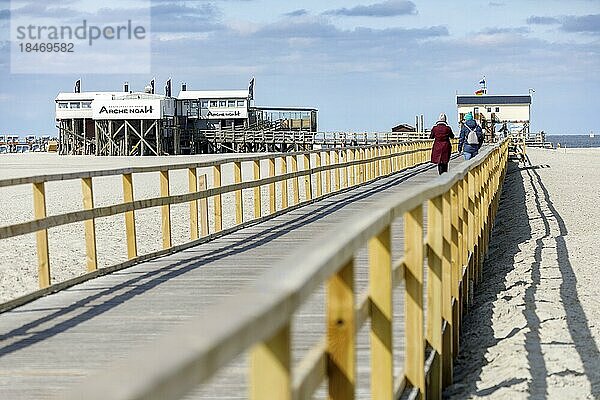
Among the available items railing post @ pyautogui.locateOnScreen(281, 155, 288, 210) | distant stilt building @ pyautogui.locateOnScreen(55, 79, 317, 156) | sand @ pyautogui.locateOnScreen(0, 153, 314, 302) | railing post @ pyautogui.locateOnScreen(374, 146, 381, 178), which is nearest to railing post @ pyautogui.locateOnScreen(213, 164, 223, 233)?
sand @ pyautogui.locateOnScreen(0, 153, 314, 302)

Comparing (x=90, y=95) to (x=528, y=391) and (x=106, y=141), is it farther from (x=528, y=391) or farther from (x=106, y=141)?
(x=528, y=391)

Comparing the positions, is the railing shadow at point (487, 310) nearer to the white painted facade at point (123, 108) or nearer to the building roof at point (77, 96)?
the white painted facade at point (123, 108)

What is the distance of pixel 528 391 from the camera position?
618 cm

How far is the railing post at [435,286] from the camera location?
221 inches

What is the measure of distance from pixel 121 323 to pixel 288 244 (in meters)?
4.60

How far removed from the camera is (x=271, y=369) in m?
2.23

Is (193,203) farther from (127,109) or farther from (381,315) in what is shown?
(127,109)

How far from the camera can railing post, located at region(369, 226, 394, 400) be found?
3943 millimetres

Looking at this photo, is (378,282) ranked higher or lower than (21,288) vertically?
higher

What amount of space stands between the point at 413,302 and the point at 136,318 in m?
2.51

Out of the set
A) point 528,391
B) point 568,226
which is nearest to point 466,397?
point 528,391

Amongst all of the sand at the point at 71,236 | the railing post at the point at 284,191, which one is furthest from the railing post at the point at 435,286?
the railing post at the point at 284,191

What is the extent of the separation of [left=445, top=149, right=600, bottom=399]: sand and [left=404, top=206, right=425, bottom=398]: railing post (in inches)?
52.3

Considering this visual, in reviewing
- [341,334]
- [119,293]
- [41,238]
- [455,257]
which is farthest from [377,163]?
[341,334]
